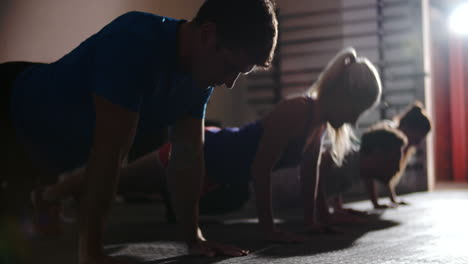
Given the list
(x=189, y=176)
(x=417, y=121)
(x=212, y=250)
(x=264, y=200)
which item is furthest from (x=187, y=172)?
(x=417, y=121)

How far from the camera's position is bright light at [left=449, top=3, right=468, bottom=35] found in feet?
15.9

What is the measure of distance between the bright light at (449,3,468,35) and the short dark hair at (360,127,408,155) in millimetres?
3152

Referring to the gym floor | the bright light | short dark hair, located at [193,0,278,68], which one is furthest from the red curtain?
short dark hair, located at [193,0,278,68]

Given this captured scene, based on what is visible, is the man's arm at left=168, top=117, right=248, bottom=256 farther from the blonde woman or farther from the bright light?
the bright light

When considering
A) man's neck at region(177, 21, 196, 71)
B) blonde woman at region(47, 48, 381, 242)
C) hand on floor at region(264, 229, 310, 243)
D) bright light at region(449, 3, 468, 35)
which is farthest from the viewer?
bright light at region(449, 3, 468, 35)

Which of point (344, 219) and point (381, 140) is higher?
point (381, 140)

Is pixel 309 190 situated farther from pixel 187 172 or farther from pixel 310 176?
Result: pixel 187 172

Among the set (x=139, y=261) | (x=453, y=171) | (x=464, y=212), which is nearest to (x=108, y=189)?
(x=139, y=261)

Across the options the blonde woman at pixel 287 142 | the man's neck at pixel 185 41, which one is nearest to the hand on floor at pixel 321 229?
the blonde woman at pixel 287 142

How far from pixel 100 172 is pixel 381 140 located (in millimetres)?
1728

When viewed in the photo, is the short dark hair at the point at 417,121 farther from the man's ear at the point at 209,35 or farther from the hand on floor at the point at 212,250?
the man's ear at the point at 209,35

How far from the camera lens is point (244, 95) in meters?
4.00

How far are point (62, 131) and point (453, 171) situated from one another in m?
4.81

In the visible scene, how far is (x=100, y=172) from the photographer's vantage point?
2.53ft
